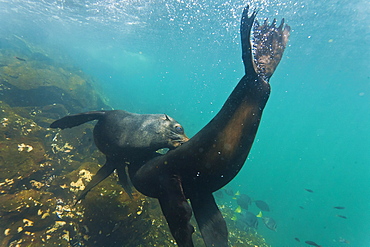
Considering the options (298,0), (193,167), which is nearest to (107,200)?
(193,167)

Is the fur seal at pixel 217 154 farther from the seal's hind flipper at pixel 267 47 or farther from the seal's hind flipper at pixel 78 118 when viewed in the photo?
the seal's hind flipper at pixel 78 118

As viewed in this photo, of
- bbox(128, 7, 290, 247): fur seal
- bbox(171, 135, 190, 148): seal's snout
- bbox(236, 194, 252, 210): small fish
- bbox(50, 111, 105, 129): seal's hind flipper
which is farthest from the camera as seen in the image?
bbox(236, 194, 252, 210): small fish

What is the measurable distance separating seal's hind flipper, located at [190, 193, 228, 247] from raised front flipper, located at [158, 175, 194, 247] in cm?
44

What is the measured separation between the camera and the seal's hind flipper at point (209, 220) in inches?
80.6

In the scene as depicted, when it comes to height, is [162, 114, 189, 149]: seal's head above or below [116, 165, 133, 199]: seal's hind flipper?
above

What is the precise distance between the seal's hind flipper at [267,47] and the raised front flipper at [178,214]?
1.46m

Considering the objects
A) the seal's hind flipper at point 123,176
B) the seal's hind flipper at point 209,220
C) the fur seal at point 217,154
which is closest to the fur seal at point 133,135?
the seal's hind flipper at point 123,176

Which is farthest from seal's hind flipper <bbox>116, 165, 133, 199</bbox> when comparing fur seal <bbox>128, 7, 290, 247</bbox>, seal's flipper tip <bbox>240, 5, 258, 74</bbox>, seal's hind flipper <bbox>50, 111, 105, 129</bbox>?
seal's flipper tip <bbox>240, 5, 258, 74</bbox>

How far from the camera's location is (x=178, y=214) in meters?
1.67

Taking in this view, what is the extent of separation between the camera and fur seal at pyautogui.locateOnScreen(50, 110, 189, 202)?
2.72 m

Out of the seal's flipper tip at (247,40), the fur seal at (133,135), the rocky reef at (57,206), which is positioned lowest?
the rocky reef at (57,206)

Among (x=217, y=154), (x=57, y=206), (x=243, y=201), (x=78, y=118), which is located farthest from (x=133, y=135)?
(x=243, y=201)

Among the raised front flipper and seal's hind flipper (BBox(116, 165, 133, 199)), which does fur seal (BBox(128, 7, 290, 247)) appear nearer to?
the raised front flipper

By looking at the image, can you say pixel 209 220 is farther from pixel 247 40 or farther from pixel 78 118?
pixel 78 118
